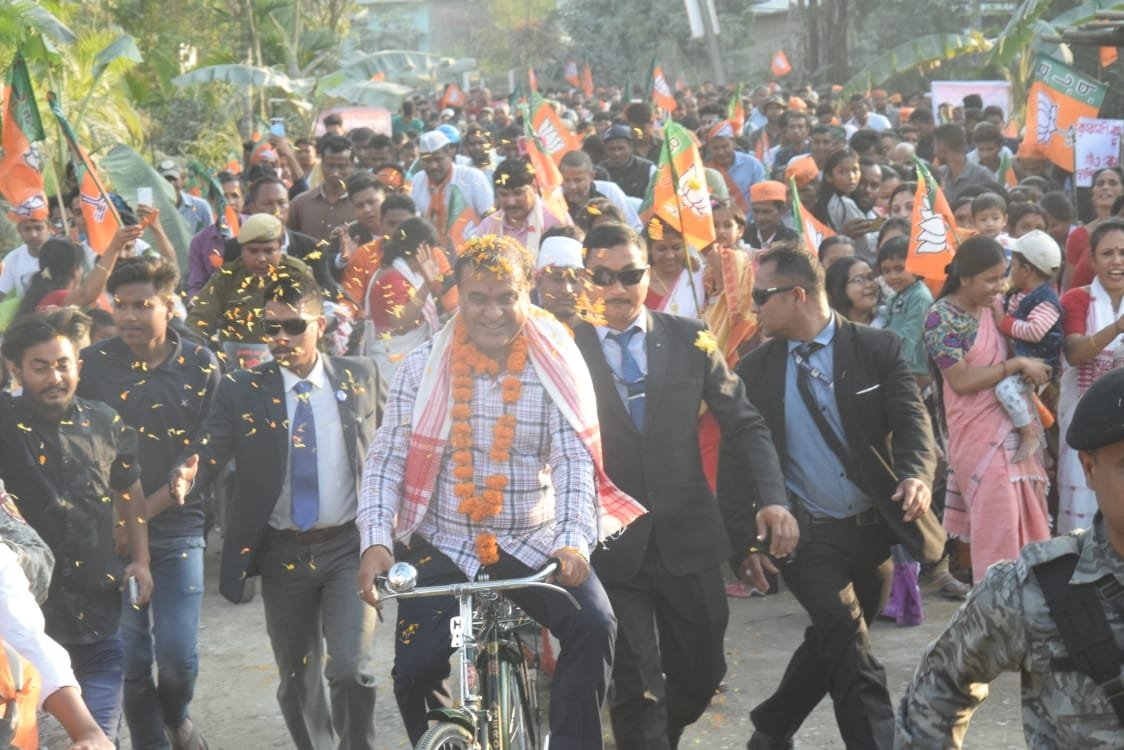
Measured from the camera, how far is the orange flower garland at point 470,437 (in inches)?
207

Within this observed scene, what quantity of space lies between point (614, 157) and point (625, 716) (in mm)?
8581

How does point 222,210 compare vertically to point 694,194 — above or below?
below

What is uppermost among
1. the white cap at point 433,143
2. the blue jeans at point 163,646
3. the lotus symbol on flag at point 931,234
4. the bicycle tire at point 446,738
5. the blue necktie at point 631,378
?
the white cap at point 433,143

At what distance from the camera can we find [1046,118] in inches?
526

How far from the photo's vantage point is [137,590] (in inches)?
241

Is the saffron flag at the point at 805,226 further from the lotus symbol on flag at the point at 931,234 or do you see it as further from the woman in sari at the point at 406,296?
the woman in sari at the point at 406,296

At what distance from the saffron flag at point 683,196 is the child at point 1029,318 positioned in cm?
158

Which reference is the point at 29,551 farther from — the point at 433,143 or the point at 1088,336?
the point at 433,143

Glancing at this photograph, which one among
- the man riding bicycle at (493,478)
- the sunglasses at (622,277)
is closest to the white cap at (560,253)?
the sunglasses at (622,277)

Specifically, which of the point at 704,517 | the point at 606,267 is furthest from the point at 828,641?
the point at 606,267

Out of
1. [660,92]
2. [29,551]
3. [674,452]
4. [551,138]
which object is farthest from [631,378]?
[660,92]

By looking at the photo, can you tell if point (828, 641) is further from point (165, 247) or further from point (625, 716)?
point (165, 247)

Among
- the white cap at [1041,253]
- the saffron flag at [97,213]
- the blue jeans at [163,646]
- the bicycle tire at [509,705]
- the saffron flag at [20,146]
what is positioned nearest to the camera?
the bicycle tire at [509,705]

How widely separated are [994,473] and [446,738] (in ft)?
12.3
